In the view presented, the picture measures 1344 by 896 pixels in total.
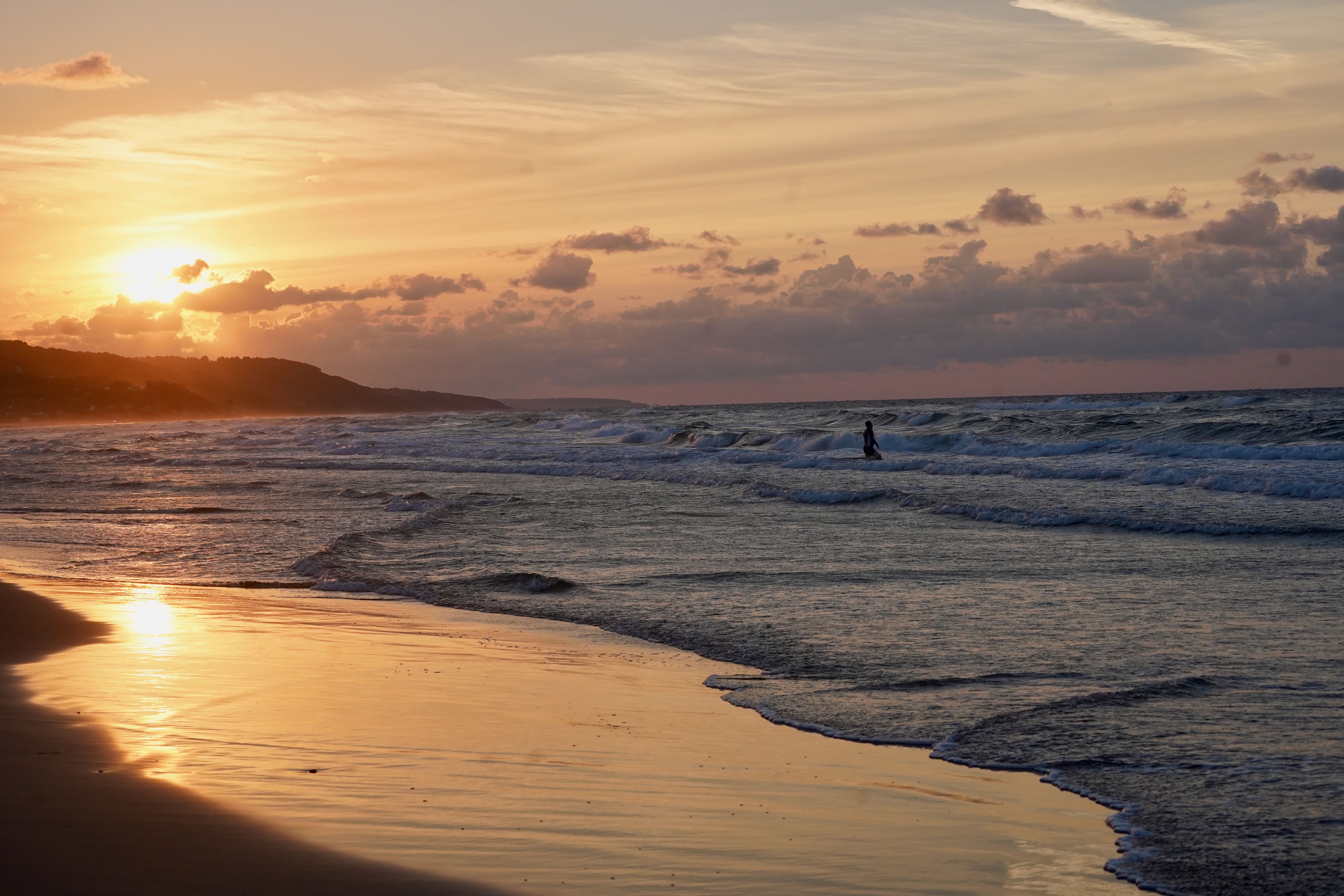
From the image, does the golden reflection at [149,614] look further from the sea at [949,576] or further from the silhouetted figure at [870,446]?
the silhouetted figure at [870,446]

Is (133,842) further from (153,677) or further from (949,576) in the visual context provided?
(949,576)

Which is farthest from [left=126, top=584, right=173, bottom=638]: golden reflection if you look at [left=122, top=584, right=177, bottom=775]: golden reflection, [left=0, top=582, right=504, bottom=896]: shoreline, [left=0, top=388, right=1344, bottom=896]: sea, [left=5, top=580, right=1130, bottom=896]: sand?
[left=0, top=582, right=504, bottom=896]: shoreline

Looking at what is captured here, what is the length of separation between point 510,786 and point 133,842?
5.99ft

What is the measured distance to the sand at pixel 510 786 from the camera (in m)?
4.87

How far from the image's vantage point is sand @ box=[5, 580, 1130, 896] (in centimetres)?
487

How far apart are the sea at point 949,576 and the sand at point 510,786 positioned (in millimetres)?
515

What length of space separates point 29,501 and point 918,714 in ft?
85.1

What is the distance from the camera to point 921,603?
11.6 meters

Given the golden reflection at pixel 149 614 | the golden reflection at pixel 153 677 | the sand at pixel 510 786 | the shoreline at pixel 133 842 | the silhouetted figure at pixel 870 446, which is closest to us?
the shoreline at pixel 133 842

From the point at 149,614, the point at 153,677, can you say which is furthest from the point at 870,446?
the point at 153,677

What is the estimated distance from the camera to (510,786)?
6.02 m

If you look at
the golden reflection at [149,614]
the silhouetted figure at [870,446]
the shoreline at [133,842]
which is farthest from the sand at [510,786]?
the silhouetted figure at [870,446]

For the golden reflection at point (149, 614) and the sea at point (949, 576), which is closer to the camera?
the sea at point (949, 576)

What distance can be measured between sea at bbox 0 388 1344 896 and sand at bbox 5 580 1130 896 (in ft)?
1.69
